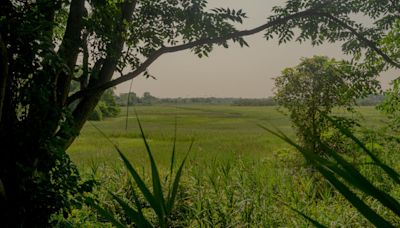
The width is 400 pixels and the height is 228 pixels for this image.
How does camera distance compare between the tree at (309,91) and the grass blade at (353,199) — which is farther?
the tree at (309,91)

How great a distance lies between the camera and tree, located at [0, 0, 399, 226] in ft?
12.6

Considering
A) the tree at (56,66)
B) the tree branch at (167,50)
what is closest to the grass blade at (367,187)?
the tree at (56,66)

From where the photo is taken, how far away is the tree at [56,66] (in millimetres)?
3830

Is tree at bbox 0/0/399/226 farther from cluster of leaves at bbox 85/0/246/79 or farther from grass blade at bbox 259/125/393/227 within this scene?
grass blade at bbox 259/125/393/227

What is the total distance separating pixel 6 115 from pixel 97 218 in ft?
9.11

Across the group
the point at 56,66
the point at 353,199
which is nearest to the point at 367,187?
the point at 353,199

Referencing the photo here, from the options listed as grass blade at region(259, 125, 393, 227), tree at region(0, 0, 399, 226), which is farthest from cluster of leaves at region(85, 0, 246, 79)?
grass blade at region(259, 125, 393, 227)

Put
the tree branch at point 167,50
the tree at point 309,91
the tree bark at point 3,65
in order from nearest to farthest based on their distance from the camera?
the tree bark at point 3,65, the tree branch at point 167,50, the tree at point 309,91

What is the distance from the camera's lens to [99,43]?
16.3 feet

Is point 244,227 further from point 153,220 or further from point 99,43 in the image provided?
point 99,43

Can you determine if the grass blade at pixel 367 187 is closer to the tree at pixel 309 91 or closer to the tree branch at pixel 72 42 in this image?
the tree branch at pixel 72 42

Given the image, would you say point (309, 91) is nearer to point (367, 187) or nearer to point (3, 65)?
point (3, 65)

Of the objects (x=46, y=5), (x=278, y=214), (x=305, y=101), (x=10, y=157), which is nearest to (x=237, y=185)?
(x=278, y=214)

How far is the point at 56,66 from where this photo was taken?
376cm
